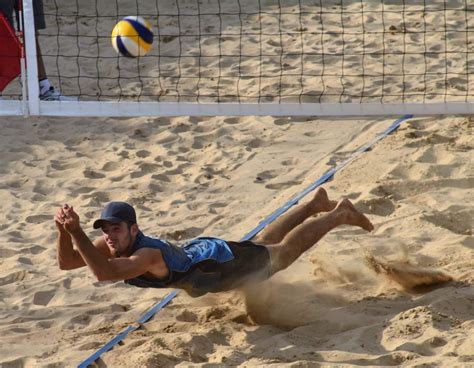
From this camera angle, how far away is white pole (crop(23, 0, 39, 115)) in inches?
259

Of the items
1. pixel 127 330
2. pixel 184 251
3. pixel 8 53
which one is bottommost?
pixel 127 330

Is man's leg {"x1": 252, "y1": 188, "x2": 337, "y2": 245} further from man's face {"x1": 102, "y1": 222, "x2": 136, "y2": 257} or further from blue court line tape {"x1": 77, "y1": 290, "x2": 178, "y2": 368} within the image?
man's face {"x1": 102, "y1": 222, "x2": 136, "y2": 257}

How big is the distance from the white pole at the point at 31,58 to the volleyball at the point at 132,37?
3.54 feet

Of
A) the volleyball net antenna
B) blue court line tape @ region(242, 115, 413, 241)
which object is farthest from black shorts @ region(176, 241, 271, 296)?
the volleyball net antenna

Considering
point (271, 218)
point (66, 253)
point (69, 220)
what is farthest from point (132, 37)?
point (69, 220)

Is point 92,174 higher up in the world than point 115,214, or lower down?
lower down

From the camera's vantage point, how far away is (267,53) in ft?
32.9

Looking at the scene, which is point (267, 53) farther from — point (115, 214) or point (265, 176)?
point (115, 214)

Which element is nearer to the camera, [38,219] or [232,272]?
[232,272]

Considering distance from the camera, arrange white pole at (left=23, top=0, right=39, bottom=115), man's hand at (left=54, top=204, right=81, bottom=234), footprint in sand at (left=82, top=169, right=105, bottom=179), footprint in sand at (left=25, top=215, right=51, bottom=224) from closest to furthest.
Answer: man's hand at (left=54, top=204, right=81, bottom=234) → white pole at (left=23, top=0, right=39, bottom=115) → footprint in sand at (left=25, top=215, right=51, bottom=224) → footprint in sand at (left=82, top=169, right=105, bottom=179)

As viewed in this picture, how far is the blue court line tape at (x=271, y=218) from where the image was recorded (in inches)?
213

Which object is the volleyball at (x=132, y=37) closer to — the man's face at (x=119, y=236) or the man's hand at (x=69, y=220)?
the man's face at (x=119, y=236)

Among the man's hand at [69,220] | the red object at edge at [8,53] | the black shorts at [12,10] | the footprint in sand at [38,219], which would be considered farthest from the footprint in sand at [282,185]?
the man's hand at [69,220]

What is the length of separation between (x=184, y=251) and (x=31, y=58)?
1839 mm
